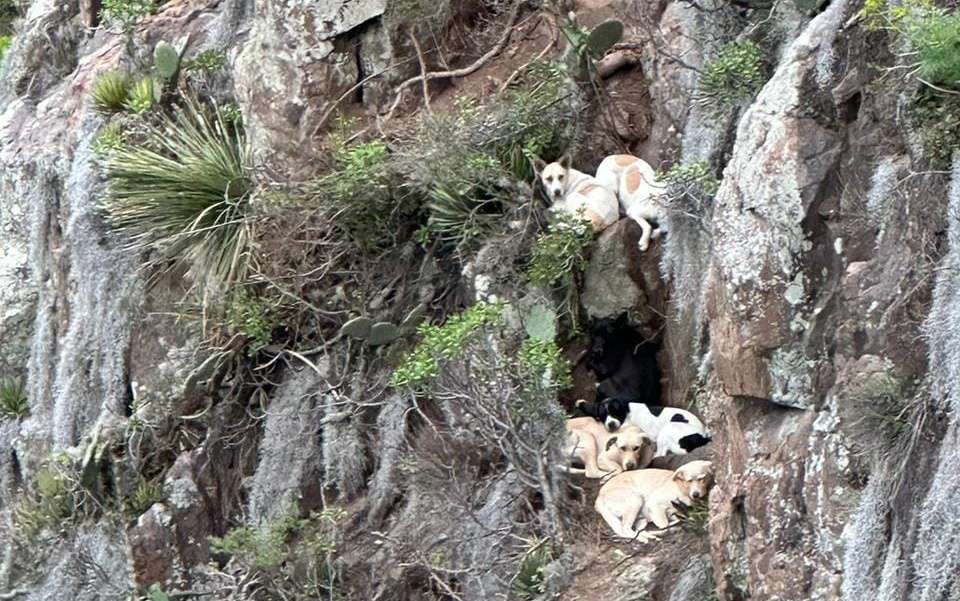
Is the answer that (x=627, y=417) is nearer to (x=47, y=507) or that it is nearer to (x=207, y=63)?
(x=47, y=507)

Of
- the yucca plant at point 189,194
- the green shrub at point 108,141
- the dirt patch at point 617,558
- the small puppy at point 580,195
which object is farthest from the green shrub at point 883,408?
the green shrub at point 108,141

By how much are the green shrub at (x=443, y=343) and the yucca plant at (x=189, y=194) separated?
209cm

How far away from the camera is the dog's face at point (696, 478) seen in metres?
9.09

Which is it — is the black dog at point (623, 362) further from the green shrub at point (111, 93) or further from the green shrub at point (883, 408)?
the green shrub at point (111, 93)

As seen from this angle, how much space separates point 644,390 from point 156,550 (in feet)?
10.5

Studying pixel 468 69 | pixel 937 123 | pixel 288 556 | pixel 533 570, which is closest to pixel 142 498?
pixel 288 556

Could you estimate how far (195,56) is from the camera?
13102 millimetres

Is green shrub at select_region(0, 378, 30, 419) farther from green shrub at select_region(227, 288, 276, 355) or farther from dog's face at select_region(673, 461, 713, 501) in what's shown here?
dog's face at select_region(673, 461, 713, 501)

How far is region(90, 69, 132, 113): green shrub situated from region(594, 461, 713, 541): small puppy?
5083 mm

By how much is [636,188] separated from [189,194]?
10.1ft

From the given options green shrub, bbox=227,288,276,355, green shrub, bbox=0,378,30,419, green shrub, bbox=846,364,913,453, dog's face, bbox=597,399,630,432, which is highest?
green shrub, bbox=227,288,276,355

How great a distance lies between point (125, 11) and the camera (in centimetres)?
1317

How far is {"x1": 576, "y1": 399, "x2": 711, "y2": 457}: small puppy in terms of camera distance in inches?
380

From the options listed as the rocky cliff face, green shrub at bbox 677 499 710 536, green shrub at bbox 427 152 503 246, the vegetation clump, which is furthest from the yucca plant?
green shrub at bbox 677 499 710 536
